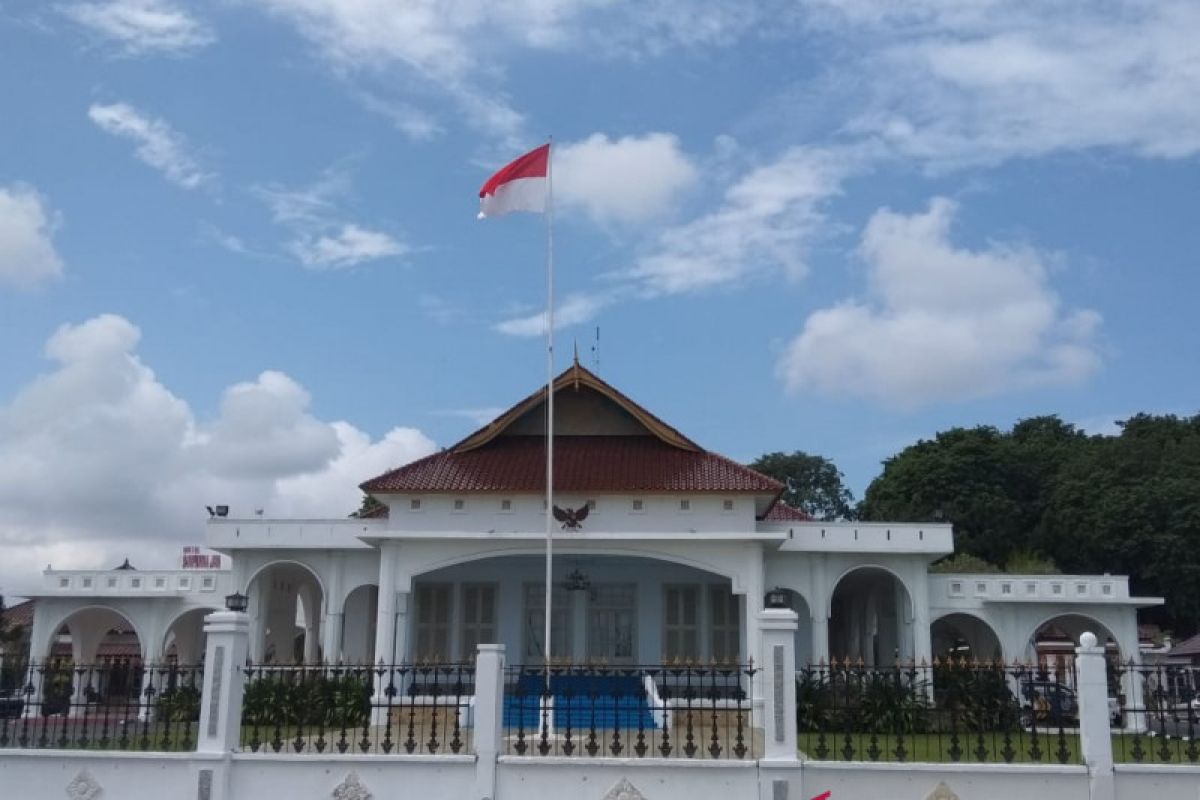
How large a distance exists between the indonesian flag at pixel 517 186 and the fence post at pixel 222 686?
342 inches

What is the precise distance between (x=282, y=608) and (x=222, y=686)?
708 inches

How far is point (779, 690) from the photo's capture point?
398 inches

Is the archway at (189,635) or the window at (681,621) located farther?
the archway at (189,635)

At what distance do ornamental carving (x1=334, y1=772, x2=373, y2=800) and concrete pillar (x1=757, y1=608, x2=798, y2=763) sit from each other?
3634mm

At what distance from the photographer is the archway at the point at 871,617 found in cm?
2403

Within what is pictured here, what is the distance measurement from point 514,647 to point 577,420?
16.0 ft

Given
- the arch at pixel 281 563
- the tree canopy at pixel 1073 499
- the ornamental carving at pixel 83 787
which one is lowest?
the ornamental carving at pixel 83 787

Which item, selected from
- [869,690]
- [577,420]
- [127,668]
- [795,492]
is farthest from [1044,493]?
[127,668]

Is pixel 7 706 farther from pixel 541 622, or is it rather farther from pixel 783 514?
pixel 783 514

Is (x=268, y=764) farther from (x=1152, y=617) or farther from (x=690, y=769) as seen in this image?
(x=1152, y=617)

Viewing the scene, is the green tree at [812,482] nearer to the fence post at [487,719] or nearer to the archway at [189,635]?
the archway at [189,635]

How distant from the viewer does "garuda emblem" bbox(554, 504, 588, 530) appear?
21109mm

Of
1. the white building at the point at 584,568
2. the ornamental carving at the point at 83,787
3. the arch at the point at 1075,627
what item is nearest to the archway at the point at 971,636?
the arch at the point at 1075,627

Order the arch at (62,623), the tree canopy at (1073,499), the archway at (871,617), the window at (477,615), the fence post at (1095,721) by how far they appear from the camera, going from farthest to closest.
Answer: the tree canopy at (1073,499), the arch at (62,623), the archway at (871,617), the window at (477,615), the fence post at (1095,721)
